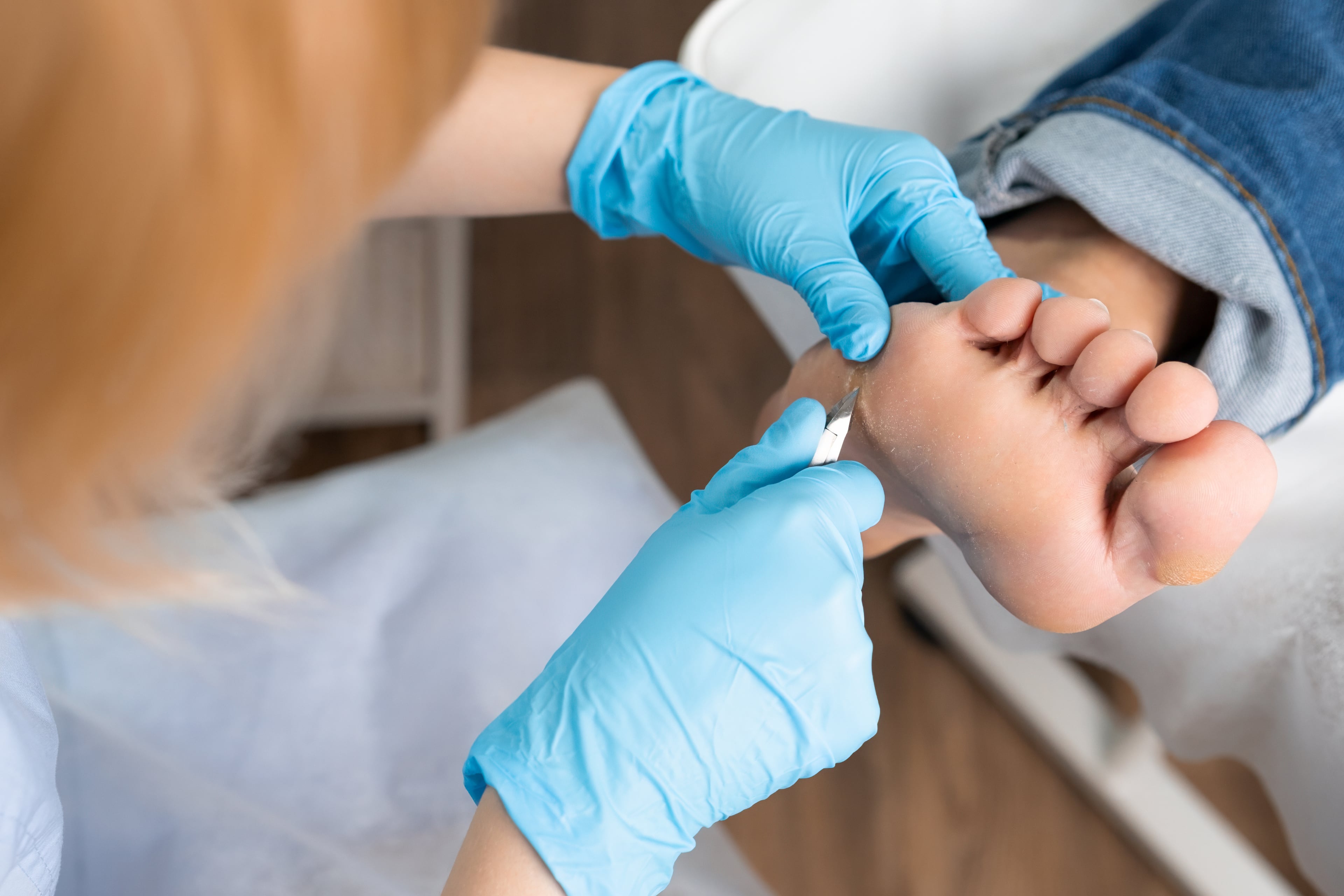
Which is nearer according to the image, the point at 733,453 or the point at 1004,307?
the point at 1004,307

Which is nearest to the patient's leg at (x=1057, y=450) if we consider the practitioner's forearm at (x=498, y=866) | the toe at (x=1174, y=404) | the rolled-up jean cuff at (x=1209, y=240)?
the toe at (x=1174, y=404)

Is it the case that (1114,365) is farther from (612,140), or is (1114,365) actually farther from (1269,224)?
(612,140)

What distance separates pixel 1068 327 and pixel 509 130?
0.44 m

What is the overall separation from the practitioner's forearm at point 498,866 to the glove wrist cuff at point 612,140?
0.44m

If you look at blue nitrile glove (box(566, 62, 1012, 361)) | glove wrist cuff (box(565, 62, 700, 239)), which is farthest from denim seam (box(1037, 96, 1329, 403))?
glove wrist cuff (box(565, 62, 700, 239))

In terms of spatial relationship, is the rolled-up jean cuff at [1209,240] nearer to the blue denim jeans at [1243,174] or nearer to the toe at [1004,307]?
the blue denim jeans at [1243,174]

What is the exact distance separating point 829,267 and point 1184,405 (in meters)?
0.23

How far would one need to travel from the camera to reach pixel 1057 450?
0.48 m

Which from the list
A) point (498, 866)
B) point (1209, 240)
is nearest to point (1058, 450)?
point (1209, 240)

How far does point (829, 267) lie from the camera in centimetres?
59

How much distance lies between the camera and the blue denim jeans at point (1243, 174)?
0.57 meters

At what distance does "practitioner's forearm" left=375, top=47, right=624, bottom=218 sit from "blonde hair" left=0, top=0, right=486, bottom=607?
1.15 ft

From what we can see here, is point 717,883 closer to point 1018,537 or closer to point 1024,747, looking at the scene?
point 1018,537

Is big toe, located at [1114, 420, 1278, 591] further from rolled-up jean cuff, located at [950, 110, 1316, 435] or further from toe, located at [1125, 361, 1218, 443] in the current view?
rolled-up jean cuff, located at [950, 110, 1316, 435]
